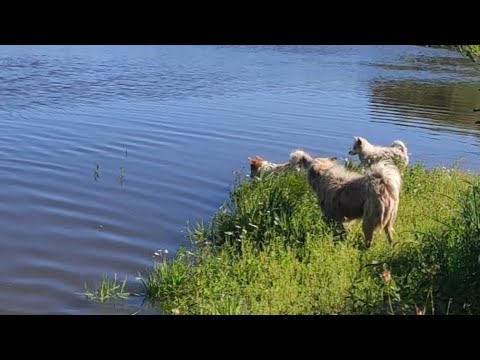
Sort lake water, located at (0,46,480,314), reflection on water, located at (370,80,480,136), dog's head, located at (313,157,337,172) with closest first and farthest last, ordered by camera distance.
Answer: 1. lake water, located at (0,46,480,314)
2. dog's head, located at (313,157,337,172)
3. reflection on water, located at (370,80,480,136)

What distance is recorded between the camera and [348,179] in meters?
8.09

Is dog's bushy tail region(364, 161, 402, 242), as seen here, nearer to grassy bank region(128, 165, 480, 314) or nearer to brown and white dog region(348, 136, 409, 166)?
grassy bank region(128, 165, 480, 314)

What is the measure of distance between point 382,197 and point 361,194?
16.1 inches

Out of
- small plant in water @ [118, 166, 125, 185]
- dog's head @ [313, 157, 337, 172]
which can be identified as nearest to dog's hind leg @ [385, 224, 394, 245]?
dog's head @ [313, 157, 337, 172]

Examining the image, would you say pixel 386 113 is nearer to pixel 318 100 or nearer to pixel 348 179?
pixel 318 100

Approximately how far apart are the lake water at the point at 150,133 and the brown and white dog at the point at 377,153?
77.1 inches

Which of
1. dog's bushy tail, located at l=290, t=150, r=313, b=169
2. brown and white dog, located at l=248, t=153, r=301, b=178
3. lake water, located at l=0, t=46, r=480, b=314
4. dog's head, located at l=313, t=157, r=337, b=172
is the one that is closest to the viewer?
lake water, located at l=0, t=46, r=480, b=314

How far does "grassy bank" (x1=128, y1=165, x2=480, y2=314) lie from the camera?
5.09m

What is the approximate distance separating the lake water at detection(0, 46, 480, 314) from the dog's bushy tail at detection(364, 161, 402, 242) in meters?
2.62

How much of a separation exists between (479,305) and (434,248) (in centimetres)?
105

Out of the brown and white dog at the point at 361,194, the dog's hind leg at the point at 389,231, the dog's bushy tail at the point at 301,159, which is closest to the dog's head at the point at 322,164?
the brown and white dog at the point at 361,194
